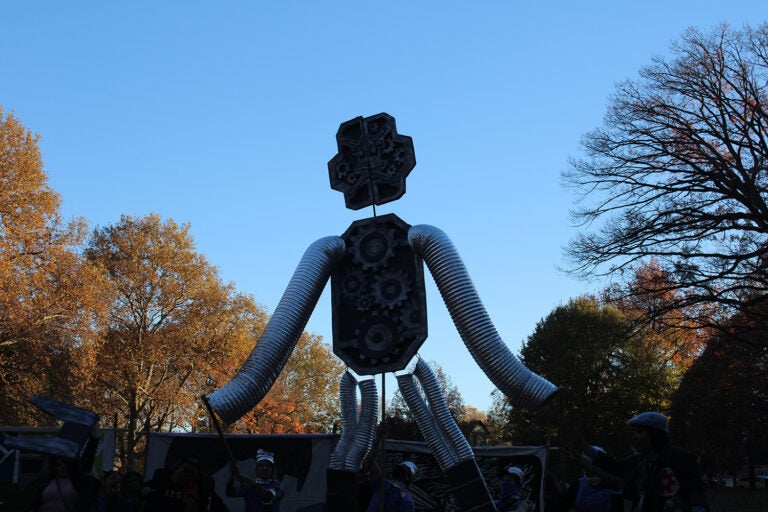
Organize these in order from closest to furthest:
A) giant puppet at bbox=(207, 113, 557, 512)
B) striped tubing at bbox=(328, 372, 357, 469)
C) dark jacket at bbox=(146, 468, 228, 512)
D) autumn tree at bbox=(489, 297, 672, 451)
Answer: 1. dark jacket at bbox=(146, 468, 228, 512)
2. giant puppet at bbox=(207, 113, 557, 512)
3. striped tubing at bbox=(328, 372, 357, 469)
4. autumn tree at bbox=(489, 297, 672, 451)

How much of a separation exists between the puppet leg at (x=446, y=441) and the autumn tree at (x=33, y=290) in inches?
761

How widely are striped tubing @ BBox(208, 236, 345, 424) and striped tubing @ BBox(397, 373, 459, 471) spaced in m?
1.56

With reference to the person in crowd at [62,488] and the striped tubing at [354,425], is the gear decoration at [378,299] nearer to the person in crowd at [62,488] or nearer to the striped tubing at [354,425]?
the striped tubing at [354,425]

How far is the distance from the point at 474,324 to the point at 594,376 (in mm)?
35437

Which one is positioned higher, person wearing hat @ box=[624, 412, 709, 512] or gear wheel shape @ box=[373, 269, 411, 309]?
gear wheel shape @ box=[373, 269, 411, 309]

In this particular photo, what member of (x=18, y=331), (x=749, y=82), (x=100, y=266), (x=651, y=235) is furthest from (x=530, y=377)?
(x=100, y=266)

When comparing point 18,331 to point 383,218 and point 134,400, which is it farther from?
point 383,218

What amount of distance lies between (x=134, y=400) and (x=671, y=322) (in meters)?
23.6

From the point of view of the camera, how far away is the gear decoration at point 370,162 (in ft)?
37.1

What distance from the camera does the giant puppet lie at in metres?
10.0

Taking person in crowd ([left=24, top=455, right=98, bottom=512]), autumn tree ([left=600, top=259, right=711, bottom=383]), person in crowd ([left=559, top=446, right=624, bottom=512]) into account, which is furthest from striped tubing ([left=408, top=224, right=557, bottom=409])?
autumn tree ([left=600, top=259, right=711, bottom=383])

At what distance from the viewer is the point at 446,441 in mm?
10289

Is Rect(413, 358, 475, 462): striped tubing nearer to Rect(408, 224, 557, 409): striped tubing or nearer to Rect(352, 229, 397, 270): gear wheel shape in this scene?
Rect(408, 224, 557, 409): striped tubing

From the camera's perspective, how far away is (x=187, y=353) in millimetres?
36094
